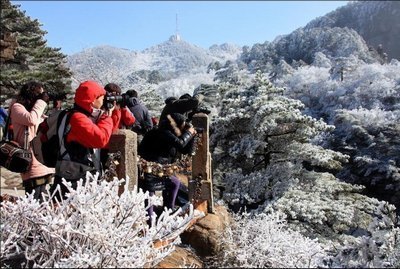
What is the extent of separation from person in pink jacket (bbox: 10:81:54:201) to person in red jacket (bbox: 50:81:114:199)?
1.79 feet

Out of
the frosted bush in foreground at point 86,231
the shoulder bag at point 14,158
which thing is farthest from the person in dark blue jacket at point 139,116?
the frosted bush in foreground at point 86,231

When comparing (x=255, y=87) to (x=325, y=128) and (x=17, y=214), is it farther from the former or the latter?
(x=17, y=214)

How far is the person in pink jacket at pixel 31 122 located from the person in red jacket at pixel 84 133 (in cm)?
55

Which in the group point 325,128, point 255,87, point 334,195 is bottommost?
point 334,195

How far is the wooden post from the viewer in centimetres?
471

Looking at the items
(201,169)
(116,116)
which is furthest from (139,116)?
(116,116)

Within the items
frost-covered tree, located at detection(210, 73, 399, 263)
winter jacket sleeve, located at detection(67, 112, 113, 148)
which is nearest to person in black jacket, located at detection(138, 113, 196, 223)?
winter jacket sleeve, located at detection(67, 112, 113, 148)

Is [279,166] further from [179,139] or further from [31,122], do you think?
[31,122]

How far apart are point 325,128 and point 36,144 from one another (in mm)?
7766

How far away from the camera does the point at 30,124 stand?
356 cm

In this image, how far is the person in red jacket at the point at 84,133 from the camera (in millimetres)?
2826

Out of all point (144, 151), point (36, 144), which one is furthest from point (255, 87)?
point (36, 144)

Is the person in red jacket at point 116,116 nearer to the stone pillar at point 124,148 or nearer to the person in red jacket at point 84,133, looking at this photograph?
the stone pillar at point 124,148

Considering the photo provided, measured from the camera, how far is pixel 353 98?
24391 millimetres
